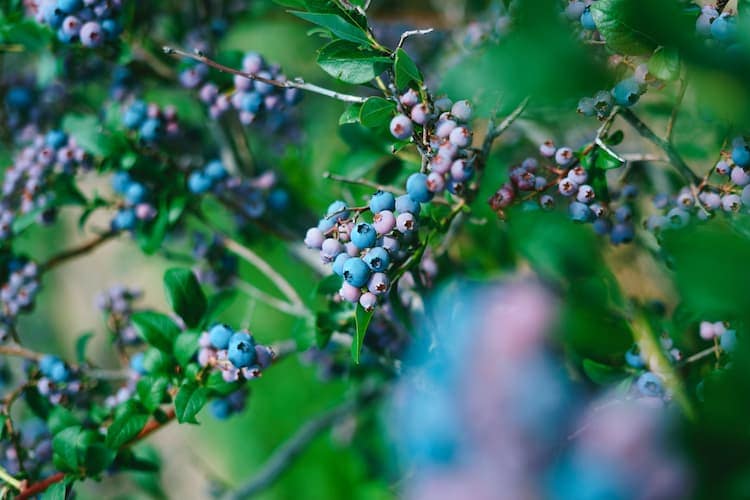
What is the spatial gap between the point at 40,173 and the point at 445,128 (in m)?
0.78

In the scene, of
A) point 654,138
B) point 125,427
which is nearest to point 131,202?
point 125,427

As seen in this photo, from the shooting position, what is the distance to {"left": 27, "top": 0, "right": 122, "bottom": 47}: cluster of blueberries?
3.47 ft

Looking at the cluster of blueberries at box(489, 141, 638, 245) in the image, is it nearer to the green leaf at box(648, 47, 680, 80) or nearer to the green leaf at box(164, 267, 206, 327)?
the green leaf at box(648, 47, 680, 80)

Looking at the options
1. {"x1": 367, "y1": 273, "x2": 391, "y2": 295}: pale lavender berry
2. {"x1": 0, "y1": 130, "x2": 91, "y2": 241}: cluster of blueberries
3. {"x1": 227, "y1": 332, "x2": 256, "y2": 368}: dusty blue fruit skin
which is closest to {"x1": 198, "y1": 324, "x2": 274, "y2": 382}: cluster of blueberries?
{"x1": 227, "y1": 332, "x2": 256, "y2": 368}: dusty blue fruit skin

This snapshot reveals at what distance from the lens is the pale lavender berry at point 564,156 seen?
869 millimetres

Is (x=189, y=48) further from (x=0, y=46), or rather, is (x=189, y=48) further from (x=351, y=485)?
(x=351, y=485)

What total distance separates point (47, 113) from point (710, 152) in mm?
1284

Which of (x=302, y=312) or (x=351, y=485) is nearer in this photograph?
(x=302, y=312)

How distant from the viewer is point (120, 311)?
133 cm

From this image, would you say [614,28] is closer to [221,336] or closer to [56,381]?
[221,336]

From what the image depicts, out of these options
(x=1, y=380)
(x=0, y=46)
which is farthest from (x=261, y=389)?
(x=0, y=46)

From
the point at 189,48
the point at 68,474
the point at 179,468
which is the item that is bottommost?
the point at 179,468

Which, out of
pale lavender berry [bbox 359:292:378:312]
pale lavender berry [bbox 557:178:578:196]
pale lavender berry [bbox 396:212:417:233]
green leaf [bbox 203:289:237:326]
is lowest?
green leaf [bbox 203:289:237:326]

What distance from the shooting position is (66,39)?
1.08 meters
